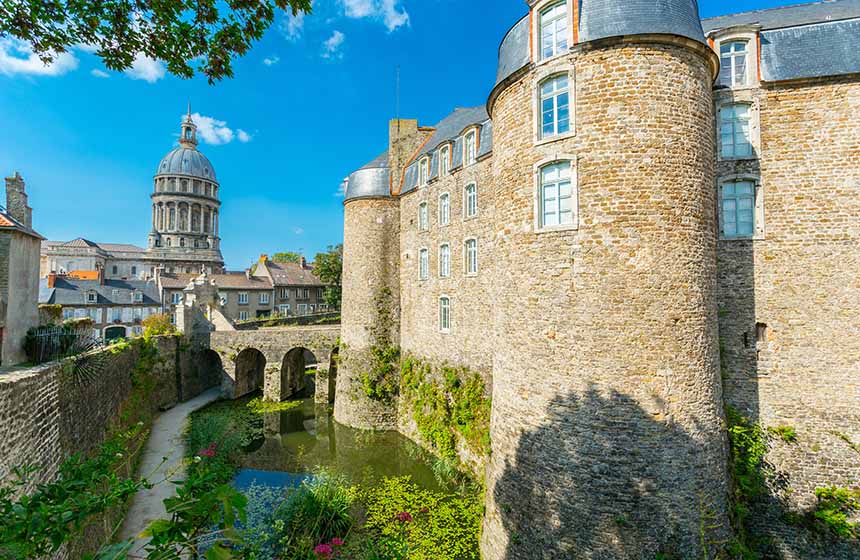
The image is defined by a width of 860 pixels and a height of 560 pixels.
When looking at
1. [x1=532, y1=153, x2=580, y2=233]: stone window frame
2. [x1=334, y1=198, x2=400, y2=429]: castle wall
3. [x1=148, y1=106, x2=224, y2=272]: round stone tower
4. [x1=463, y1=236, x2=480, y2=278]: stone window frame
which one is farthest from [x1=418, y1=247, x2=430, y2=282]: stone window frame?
[x1=148, y1=106, x2=224, y2=272]: round stone tower

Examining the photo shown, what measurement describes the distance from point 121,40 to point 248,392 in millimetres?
22567

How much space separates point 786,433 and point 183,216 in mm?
70762

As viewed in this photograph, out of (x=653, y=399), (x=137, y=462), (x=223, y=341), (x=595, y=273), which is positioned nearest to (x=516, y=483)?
(x=653, y=399)

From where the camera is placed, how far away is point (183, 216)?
61688 mm

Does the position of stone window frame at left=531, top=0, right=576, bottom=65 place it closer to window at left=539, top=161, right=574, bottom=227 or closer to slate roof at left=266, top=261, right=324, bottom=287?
window at left=539, top=161, right=574, bottom=227

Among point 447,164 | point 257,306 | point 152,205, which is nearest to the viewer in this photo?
point 447,164

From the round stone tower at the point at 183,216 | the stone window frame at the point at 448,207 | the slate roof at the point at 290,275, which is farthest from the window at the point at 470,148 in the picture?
the round stone tower at the point at 183,216

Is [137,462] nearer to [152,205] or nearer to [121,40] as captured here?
[121,40]

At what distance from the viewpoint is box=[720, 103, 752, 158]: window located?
8.73 metres

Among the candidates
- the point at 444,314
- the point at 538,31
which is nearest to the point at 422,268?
the point at 444,314

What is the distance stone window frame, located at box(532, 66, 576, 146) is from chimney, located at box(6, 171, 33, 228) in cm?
1335

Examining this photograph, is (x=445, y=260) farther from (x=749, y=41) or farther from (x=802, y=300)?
(x=749, y=41)

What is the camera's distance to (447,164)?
15219 mm

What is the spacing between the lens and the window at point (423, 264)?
53.7ft
